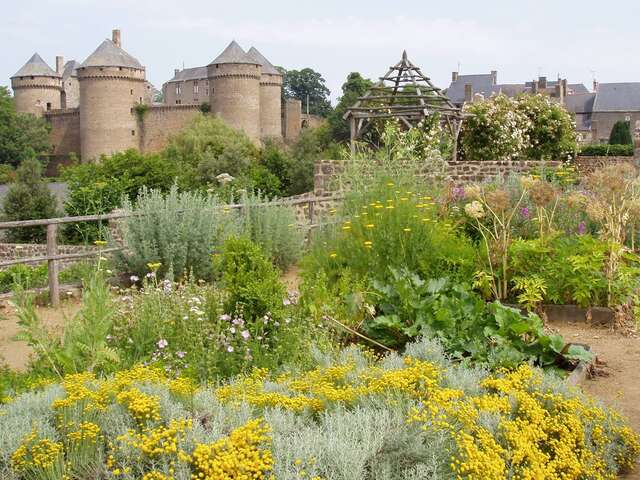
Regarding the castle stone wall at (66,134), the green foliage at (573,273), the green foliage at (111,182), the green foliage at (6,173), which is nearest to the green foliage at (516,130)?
the green foliage at (111,182)

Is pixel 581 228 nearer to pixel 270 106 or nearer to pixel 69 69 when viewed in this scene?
pixel 270 106

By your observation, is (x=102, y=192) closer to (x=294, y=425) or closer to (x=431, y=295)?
(x=431, y=295)

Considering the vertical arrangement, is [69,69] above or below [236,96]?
above

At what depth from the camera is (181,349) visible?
4133mm

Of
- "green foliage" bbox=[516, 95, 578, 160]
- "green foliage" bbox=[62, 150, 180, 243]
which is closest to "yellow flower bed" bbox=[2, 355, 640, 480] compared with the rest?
"green foliage" bbox=[516, 95, 578, 160]

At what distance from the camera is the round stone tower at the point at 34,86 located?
60.9 m

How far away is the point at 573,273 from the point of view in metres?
5.47

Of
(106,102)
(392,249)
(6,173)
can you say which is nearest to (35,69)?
(106,102)

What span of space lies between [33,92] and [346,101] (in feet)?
90.1

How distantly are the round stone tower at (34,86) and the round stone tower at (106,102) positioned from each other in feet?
32.8

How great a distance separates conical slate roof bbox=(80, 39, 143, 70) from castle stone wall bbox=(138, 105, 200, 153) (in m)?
3.44

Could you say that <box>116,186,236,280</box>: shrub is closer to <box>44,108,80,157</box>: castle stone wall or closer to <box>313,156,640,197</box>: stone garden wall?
<box>313,156,640,197</box>: stone garden wall

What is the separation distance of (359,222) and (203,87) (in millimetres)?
63781

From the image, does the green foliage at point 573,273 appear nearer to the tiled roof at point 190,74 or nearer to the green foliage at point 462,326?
the green foliage at point 462,326
